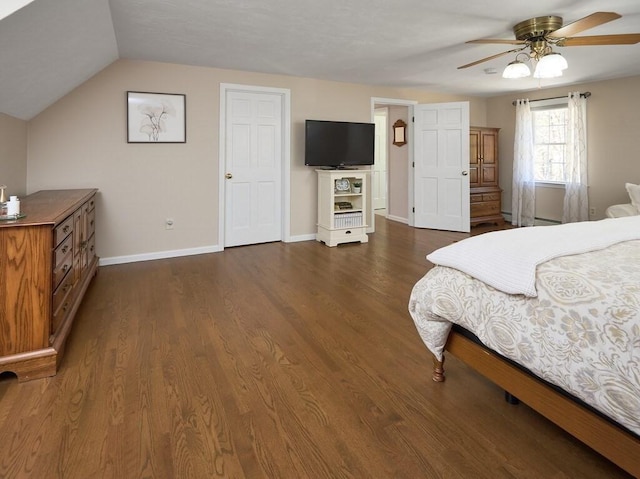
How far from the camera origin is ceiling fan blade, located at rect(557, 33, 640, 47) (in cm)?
284

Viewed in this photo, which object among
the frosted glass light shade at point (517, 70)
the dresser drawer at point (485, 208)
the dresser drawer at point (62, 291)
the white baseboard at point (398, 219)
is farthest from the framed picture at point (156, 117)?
the dresser drawer at point (485, 208)

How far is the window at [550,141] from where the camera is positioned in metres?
6.22

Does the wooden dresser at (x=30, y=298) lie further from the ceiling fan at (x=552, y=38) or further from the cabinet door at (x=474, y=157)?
the cabinet door at (x=474, y=157)

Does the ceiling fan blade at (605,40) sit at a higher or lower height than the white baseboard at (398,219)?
higher

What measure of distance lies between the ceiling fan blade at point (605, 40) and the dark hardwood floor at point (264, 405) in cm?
254

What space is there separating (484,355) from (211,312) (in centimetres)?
198

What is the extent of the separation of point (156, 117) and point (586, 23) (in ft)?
13.4

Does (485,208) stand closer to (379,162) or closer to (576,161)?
(576,161)

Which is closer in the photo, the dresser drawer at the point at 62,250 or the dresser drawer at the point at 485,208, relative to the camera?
the dresser drawer at the point at 62,250

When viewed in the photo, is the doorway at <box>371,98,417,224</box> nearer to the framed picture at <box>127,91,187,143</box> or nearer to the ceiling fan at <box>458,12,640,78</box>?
the ceiling fan at <box>458,12,640,78</box>

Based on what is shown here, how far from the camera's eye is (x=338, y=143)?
5352mm

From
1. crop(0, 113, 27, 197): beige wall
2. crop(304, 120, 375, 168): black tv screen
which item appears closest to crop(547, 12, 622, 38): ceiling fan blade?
crop(304, 120, 375, 168): black tv screen

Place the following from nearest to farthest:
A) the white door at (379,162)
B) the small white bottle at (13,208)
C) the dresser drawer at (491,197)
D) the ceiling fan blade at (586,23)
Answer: the small white bottle at (13,208) < the ceiling fan blade at (586,23) < the dresser drawer at (491,197) < the white door at (379,162)

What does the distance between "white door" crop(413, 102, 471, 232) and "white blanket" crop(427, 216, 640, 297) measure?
4.20 metres
